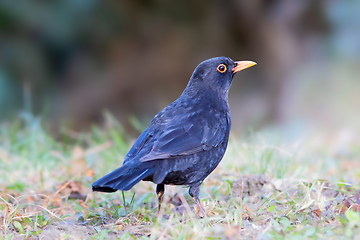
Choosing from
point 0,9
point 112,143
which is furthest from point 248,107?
point 0,9

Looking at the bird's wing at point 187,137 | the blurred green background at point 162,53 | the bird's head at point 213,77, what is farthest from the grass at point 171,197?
the blurred green background at point 162,53

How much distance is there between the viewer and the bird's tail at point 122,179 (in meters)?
2.91

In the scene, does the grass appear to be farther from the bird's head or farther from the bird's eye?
the bird's eye

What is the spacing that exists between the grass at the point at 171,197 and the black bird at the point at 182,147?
26 cm

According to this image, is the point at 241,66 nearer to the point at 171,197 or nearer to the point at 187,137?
the point at 187,137

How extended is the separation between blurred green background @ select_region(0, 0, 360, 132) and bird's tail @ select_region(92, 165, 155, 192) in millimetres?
5493

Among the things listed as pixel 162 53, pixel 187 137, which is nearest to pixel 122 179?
pixel 187 137

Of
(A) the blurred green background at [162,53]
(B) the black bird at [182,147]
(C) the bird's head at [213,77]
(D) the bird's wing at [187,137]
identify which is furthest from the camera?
(A) the blurred green background at [162,53]

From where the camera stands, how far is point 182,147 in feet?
11.0

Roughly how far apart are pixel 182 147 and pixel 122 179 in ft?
1.94

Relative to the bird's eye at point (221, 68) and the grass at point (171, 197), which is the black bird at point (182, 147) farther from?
the grass at point (171, 197)

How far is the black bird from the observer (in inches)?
125

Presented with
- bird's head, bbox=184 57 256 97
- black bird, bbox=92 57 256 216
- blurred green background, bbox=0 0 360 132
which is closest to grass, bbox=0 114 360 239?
black bird, bbox=92 57 256 216

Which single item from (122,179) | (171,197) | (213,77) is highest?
(213,77)
